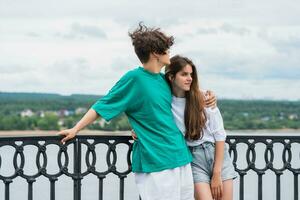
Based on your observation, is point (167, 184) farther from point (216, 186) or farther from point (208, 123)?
point (208, 123)

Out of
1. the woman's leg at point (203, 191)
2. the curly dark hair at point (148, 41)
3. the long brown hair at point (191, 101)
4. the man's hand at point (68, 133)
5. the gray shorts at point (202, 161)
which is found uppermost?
the curly dark hair at point (148, 41)

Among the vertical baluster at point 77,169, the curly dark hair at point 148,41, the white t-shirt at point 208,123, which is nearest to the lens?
the curly dark hair at point 148,41

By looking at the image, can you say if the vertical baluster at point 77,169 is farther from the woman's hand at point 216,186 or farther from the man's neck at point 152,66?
the woman's hand at point 216,186

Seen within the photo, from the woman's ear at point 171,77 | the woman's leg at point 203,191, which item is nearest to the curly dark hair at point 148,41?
the woman's ear at point 171,77

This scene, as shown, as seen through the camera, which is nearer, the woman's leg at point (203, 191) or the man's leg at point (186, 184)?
the man's leg at point (186, 184)

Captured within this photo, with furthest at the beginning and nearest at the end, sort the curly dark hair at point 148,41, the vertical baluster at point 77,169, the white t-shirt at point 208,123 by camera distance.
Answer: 1. the vertical baluster at point 77,169
2. the white t-shirt at point 208,123
3. the curly dark hair at point 148,41

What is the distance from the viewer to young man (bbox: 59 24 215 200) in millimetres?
4891

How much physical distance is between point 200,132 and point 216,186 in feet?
1.37

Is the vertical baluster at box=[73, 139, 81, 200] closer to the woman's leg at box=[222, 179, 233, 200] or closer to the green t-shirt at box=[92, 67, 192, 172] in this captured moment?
the green t-shirt at box=[92, 67, 192, 172]

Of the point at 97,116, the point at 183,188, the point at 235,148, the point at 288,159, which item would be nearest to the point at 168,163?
the point at 183,188

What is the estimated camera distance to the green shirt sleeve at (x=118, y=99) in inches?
193

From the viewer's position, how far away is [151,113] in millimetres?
4906

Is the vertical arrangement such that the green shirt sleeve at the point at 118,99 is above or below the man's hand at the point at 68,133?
above

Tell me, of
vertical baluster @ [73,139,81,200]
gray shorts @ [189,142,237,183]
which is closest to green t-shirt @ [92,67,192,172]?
gray shorts @ [189,142,237,183]
